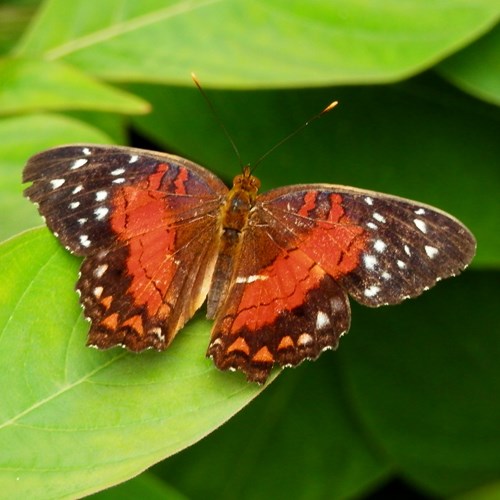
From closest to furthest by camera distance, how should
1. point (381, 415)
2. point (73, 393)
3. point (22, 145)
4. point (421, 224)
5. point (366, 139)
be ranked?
point (73, 393) → point (421, 224) → point (22, 145) → point (366, 139) → point (381, 415)

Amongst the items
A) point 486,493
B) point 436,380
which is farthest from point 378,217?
point 436,380

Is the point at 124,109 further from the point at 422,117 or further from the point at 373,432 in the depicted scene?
the point at 373,432

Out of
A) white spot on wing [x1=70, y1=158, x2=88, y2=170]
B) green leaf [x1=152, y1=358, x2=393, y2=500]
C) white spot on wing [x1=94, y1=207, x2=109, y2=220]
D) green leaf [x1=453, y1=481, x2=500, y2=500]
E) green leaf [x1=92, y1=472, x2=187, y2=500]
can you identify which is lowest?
green leaf [x1=152, y1=358, x2=393, y2=500]

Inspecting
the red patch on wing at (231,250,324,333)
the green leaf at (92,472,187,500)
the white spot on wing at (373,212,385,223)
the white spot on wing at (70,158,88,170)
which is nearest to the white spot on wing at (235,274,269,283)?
the red patch on wing at (231,250,324,333)

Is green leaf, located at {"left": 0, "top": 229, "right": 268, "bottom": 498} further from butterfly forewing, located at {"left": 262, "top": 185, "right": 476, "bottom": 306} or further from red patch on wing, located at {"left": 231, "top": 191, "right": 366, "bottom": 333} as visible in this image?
butterfly forewing, located at {"left": 262, "top": 185, "right": 476, "bottom": 306}

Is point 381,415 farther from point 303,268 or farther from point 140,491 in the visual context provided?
point 303,268

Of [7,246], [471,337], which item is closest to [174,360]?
[7,246]

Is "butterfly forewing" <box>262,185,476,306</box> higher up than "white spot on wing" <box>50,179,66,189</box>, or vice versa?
"white spot on wing" <box>50,179,66,189</box>

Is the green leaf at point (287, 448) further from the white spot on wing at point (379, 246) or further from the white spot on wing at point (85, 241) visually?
the white spot on wing at point (85, 241)
